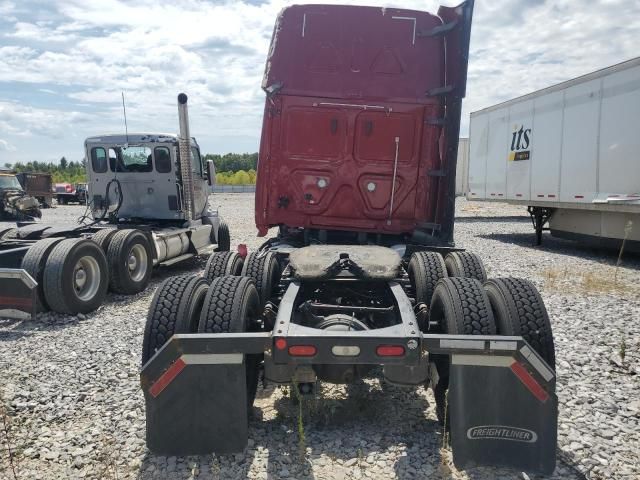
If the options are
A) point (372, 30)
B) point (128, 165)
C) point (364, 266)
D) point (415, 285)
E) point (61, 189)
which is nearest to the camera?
point (364, 266)

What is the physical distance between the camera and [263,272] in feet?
15.1

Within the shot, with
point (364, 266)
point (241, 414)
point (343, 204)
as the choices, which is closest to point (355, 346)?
point (241, 414)

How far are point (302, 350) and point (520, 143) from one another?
1311 cm

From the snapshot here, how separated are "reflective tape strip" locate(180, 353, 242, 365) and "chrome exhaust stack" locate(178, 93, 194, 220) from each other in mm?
7010

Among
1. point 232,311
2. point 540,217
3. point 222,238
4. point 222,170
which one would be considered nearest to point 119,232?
point 222,238

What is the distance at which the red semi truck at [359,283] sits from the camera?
286 centimetres

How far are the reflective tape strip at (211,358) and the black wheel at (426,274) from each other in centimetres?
195

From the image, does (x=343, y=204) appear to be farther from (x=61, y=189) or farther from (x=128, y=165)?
(x=61, y=189)

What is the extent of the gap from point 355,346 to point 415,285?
1851 millimetres

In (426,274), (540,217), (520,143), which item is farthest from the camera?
(540,217)

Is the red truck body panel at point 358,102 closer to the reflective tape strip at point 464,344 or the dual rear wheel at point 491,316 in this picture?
the dual rear wheel at point 491,316

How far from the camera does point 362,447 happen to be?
130 inches

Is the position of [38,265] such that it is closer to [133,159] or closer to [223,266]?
[223,266]

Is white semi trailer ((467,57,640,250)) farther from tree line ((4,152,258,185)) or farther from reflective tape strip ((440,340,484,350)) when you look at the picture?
tree line ((4,152,258,185))
